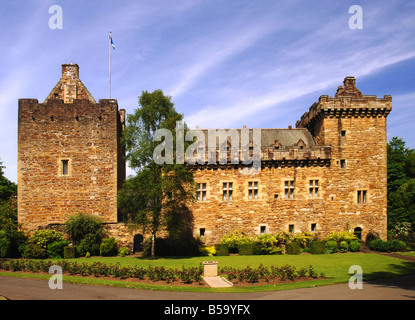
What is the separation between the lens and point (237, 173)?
109ft

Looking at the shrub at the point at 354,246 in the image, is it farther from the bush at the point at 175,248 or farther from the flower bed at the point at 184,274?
the bush at the point at 175,248

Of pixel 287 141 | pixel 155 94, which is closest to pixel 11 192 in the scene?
pixel 155 94

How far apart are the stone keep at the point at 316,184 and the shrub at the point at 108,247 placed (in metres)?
7.37

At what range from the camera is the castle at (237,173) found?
102ft

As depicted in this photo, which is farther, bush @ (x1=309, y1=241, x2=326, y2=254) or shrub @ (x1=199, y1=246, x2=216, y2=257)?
bush @ (x1=309, y1=241, x2=326, y2=254)

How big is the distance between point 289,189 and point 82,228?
1912 centimetres

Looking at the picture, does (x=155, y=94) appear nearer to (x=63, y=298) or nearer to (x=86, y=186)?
(x=86, y=186)

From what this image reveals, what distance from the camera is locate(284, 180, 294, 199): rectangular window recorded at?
33.5 m

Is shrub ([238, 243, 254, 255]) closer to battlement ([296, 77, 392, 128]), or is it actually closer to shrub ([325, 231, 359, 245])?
shrub ([325, 231, 359, 245])

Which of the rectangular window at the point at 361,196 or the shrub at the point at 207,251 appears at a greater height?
the rectangular window at the point at 361,196

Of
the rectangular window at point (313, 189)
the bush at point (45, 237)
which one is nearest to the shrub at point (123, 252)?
the bush at point (45, 237)

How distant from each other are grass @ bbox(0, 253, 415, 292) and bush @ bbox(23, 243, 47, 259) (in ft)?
13.5

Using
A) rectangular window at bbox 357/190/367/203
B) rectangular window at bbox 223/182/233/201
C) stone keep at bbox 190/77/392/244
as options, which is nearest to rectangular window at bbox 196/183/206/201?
stone keep at bbox 190/77/392/244
